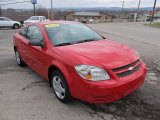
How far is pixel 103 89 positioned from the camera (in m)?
3.14

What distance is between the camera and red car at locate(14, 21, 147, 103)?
3.22m

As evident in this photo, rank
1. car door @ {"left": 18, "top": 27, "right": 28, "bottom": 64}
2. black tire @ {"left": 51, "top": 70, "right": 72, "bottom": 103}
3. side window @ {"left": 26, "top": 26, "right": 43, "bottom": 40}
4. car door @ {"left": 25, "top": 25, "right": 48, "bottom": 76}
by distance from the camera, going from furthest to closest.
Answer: car door @ {"left": 18, "top": 27, "right": 28, "bottom": 64} → side window @ {"left": 26, "top": 26, "right": 43, "bottom": 40} → car door @ {"left": 25, "top": 25, "right": 48, "bottom": 76} → black tire @ {"left": 51, "top": 70, "right": 72, "bottom": 103}

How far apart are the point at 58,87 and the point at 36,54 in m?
1.10

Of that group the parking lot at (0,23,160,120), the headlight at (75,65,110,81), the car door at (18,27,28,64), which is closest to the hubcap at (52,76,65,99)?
the parking lot at (0,23,160,120)

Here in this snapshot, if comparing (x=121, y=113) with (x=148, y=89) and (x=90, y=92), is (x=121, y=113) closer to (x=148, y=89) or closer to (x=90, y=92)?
(x=90, y=92)

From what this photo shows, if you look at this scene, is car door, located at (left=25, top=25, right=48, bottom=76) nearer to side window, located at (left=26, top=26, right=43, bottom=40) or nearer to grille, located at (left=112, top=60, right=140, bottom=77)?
side window, located at (left=26, top=26, right=43, bottom=40)

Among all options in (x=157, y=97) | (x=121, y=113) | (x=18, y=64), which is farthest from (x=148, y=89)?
(x=18, y=64)

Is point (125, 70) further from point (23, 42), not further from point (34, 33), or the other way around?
point (23, 42)

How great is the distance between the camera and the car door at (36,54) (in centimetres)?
428

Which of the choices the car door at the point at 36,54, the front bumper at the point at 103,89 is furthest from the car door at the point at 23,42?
the front bumper at the point at 103,89

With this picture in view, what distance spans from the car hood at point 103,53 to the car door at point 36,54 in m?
0.58

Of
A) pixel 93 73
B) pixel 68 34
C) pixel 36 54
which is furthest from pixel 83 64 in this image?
pixel 36 54

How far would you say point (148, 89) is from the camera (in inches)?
175

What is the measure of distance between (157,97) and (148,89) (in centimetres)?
42
